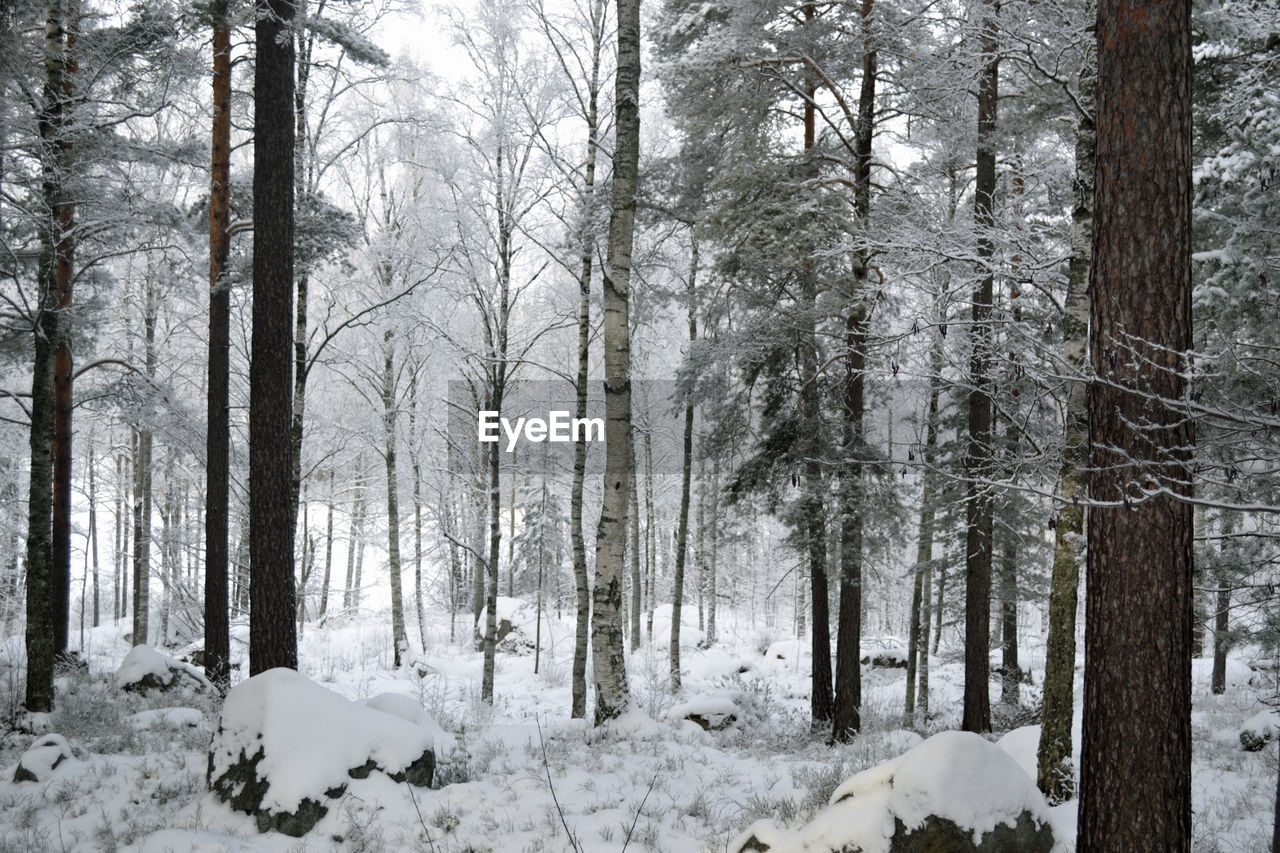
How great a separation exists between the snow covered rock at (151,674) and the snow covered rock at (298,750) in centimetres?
570

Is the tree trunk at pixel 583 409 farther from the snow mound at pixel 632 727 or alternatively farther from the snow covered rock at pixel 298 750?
the snow covered rock at pixel 298 750

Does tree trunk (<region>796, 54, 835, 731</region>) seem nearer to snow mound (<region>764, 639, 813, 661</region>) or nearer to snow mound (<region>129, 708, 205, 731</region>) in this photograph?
snow mound (<region>129, 708, 205, 731</region>)

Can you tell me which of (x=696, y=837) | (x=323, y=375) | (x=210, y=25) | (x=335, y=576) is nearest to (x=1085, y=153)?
(x=696, y=837)

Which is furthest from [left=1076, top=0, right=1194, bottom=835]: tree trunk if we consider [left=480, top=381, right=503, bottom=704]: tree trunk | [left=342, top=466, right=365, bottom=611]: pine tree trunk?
[left=342, top=466, right=365, bottom=611]: pine tree trunk

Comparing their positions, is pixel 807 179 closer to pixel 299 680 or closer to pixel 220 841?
pixel 299 680

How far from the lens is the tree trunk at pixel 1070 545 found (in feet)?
19.7

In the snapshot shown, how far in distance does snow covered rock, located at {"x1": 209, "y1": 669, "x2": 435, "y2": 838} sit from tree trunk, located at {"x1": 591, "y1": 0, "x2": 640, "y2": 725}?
2.58 meters

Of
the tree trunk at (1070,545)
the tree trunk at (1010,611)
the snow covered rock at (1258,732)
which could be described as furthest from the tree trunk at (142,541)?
the snow covered rock at (1258,732)

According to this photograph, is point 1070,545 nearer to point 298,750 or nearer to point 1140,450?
point 1140,450

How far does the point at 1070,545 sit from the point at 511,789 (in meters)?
4.90

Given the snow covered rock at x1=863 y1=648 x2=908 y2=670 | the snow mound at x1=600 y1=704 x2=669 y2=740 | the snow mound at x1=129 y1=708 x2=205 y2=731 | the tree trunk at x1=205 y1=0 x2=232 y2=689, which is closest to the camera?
the snow mound at x1=600 y1=704 x2=669 y2=740

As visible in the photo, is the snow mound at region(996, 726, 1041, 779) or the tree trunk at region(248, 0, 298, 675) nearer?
the snow mound at region(996, 726, 1041, 779)

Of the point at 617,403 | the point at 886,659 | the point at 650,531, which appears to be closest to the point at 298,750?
the point at 617,403

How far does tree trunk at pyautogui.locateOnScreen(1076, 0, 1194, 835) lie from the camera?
3.36 meters
